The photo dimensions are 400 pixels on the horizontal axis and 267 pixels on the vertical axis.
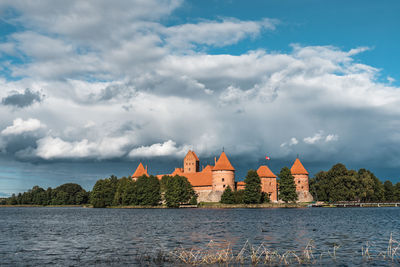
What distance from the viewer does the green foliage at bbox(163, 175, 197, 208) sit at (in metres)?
78.9

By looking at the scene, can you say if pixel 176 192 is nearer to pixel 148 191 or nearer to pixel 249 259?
pixel 148 191

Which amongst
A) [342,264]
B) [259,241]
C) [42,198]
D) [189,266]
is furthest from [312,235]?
[42,198]

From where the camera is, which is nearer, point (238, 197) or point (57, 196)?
point (238, 197)

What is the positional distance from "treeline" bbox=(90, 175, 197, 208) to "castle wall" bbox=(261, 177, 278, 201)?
15.7 m

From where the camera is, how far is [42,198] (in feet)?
445

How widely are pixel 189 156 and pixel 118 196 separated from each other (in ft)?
148

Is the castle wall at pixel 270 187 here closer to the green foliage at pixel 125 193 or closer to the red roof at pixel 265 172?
the red roof at pixel 265 172

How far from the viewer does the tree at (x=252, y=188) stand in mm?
75875

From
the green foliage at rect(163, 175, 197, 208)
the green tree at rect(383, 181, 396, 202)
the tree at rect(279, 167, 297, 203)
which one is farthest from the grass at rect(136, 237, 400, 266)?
the green tree at rect(383, 181, 396, 202)

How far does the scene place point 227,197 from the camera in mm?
80875

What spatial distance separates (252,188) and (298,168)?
67.7ft

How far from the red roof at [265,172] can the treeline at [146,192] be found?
15.8 m

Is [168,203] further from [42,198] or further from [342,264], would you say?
[42,198]

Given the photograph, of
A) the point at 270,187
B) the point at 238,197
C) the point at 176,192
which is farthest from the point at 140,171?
the point at 238,197
